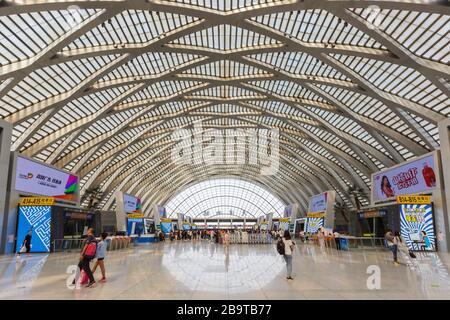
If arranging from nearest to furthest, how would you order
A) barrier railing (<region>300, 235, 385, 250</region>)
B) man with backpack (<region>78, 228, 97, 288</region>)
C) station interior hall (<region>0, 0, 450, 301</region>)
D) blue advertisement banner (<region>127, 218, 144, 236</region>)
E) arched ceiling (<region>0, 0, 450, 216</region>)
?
man with backpack (<region>78, 228, 97, 288</region>)
station interior hall (<region>0, 0, 450, 301</region>)
arched ceiling (<region>0, 0, 450, 216</region>)
barrier railing (<region>300, 235, 385, 250</region>)
blue advertisement banner (<region>127, 218, 144, 236</region>)

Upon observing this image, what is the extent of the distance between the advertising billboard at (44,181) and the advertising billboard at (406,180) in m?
29.0

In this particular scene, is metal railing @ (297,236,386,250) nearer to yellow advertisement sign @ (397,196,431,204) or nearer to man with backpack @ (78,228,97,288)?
yellow advertisement sign @ (397,196,431,204)

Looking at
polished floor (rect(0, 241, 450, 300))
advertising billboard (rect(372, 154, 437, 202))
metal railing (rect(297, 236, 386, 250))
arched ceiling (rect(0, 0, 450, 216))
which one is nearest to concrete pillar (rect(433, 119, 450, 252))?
advertising billboard (rect(372, 154, 437, 202))

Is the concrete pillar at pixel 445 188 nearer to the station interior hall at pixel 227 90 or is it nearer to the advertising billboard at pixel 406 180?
the station interior hall at pixel 227 90

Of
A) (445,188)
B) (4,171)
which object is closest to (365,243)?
(445,188)

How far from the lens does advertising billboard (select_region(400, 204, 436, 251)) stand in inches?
910

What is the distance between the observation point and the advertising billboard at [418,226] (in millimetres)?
23109

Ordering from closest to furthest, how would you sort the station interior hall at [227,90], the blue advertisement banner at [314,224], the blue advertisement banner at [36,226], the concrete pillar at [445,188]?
the station interior hall at [227,90] < the concrete pillar at [445,188] < the blue advertisement banner at [36,226] < the blue advertisement banner at [314,224]

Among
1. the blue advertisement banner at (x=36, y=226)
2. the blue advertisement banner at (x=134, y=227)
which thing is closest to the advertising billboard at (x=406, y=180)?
the blue advertisement banner at (x=36, y=226)

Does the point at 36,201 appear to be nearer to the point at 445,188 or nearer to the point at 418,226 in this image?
the point at 418,226

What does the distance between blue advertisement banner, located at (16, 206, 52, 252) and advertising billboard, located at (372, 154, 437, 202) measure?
87.4ft

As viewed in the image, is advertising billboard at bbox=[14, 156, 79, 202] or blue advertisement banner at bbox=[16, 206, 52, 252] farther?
advertising billboard at bbox=[14, 156, 79, 202]

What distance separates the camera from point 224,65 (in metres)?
32.9
